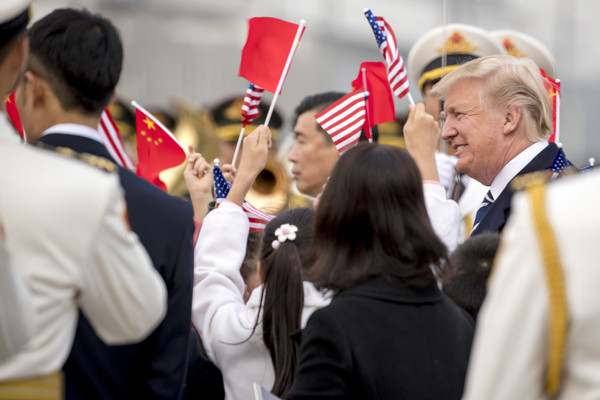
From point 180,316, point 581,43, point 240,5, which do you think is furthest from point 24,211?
point 581,43

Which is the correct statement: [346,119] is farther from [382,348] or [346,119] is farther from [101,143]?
[382,348]

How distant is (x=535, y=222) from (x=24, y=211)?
981mm

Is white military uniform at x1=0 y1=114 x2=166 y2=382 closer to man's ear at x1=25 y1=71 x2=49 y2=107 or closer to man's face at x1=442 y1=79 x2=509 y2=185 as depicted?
man's ear at x1=25 y1=71 x2=49 y2=107

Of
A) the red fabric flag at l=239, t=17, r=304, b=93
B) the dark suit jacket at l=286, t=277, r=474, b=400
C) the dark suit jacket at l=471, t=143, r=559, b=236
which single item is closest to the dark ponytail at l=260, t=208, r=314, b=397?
the dark suit jacket at l=286, t=277, r=474, b=400

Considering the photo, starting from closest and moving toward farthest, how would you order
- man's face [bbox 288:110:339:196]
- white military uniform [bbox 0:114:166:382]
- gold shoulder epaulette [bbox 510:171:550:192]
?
gold shoulder epaulette [bbox 510:171:550:192] → white military uniform [bbox 0:114:166:382] → man's face [bbox 288:110:339:196]

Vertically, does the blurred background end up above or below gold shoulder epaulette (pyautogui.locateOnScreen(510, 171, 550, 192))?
below

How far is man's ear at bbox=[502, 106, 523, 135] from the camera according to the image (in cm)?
433

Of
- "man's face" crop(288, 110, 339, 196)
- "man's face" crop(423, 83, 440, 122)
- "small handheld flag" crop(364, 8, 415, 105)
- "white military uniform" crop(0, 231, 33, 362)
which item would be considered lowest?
"man's face" crop(288, 110, 339, 196)

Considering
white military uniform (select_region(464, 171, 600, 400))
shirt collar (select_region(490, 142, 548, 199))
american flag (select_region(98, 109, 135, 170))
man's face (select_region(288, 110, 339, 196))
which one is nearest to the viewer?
white military uniform (select_region(464, 171, 600, 400))

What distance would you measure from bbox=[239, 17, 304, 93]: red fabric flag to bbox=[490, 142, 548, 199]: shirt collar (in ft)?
3.62

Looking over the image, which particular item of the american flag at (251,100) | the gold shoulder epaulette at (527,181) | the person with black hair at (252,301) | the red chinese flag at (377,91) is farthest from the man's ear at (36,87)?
the red chinese flag at (377,91)

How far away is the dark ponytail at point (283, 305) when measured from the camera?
127 inches

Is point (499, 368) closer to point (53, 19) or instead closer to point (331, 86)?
point (53, 19)

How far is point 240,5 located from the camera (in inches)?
298
